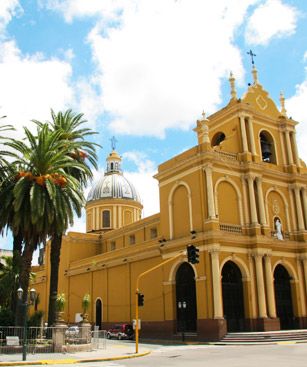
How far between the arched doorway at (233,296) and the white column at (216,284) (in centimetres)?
244

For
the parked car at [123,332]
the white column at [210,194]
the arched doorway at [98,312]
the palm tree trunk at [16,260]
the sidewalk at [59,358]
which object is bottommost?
the sidewalk at [59,358]

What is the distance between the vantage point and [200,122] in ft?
129

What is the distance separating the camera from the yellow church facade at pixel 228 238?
33.6 m

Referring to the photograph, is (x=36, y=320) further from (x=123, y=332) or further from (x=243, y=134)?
(x=243, y=134)

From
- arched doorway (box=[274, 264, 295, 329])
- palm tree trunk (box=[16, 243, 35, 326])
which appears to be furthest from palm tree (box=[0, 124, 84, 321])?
arched doorway (box=[274, 264, 295, 329])

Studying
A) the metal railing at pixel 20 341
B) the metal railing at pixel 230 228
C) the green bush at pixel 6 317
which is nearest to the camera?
the metal railing at pixel 20 341

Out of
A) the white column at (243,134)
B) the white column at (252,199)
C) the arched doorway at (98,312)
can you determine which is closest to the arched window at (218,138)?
the white column at (243,134)

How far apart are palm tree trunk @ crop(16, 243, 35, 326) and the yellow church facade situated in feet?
32.4

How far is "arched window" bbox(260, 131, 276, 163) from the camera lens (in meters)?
40.8

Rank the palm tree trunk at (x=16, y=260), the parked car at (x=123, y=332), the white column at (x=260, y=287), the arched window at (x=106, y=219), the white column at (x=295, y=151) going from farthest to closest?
1. the arched window at (x=106, y=219)
2. the white column at (x=295, y=151)
3. the parked car at (x=123, y=332)
4. the white column at (x=260, y=287)
5. the palm tree trunk at (x=16, y=260)

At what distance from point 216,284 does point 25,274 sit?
12949 millimetres

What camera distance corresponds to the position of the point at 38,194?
26812 millimetres

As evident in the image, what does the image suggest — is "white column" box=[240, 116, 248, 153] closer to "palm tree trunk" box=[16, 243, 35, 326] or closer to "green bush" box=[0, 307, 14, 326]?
"palm tree trunk" box=[16, 243, 35, 326]

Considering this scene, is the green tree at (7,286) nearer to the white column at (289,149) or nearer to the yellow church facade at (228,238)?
the yellow church facade at (228,238)
